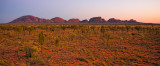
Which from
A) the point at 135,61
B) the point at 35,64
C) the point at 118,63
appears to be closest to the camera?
the point at 35,64

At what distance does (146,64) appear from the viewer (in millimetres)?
7457

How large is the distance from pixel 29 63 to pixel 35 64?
462mm

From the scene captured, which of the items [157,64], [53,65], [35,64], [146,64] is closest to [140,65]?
[146,64]

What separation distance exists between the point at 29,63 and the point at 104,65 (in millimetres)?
5013

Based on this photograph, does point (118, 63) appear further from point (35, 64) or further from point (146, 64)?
point (35, 64)

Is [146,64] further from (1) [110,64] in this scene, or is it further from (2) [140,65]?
(1) [110,64]

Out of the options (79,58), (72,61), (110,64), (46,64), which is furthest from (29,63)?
(110,64)

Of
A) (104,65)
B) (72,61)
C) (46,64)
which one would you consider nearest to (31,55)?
(46,64)

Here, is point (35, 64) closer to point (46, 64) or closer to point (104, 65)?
point (46, 64)

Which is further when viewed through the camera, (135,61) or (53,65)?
(135,61)

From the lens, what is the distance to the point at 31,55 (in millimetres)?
8141

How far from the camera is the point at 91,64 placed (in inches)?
284

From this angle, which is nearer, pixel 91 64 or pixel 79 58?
pixel 91 64

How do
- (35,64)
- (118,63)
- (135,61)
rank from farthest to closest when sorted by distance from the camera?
(135,61), (118,63), (35,64)
